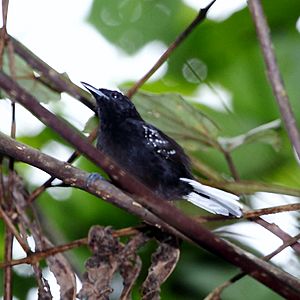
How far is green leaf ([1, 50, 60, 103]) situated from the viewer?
321cm

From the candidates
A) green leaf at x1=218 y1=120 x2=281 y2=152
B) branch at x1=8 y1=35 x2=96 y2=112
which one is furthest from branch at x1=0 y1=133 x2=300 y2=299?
green leaf at x1=218 y1=120 x2=281 y2=152

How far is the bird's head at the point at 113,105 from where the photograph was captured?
3.37 m

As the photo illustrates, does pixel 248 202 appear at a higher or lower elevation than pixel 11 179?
higher

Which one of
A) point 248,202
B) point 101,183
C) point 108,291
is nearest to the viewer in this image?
point 101,183

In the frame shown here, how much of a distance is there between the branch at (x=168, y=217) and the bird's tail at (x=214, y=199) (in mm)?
→ 691

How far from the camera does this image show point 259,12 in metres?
1.58

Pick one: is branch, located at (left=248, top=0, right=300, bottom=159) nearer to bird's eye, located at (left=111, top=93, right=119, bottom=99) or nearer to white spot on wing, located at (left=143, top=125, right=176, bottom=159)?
white spot on wing, located at (left=143, top=125, right=176, bottom=159)

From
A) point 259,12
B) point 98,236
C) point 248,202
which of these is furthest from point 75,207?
point 259,12

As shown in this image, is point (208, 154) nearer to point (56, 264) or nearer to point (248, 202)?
point (248, 202)

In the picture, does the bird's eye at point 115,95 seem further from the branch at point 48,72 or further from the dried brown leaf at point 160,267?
the dried brown leaf at point 160,267

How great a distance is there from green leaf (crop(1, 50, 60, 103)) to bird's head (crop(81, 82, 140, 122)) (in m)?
0.18

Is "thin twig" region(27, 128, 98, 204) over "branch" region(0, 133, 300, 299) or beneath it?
over

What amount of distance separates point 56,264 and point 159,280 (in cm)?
39

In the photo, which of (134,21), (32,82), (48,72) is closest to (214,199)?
(32,82)
